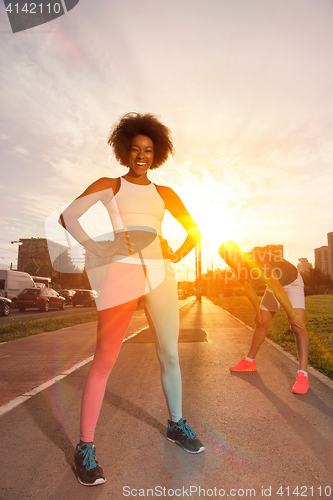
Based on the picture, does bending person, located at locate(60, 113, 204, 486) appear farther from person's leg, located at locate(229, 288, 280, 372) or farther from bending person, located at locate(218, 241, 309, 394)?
person's leg, located at locate(229, 288, 280, 372)

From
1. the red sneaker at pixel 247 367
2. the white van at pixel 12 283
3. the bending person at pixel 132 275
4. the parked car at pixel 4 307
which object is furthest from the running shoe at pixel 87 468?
the white van at pixel 12 283

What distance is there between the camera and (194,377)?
514cm

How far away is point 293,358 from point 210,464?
4368 millimetres

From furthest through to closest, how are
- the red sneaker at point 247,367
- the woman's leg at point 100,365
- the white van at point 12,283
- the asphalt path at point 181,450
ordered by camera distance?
the white van at point 12,283
the red sneaker at point 247,367
the woman's leg at point 100,365
the asphalt path at point 181,450

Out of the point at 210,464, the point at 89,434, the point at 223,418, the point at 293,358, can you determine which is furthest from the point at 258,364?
the point at 89,434

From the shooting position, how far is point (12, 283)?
25.9m

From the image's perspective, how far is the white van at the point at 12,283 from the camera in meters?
25.1

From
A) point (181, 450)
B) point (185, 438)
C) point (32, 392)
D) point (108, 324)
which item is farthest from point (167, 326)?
point (32, 392)

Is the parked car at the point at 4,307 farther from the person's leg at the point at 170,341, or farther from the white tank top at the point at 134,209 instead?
the white tank top at the point at 134,209

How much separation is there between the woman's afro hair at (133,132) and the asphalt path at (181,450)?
7.46 feet

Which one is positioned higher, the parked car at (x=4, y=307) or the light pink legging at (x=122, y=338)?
the light pink legging at (x=122, y=338)

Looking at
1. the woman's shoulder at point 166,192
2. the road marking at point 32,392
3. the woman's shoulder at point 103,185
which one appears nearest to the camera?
the woman's shoulder at point 103,185

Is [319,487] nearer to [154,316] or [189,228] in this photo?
[154,316]

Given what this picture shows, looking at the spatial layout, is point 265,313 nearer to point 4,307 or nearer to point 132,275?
point 132,275
